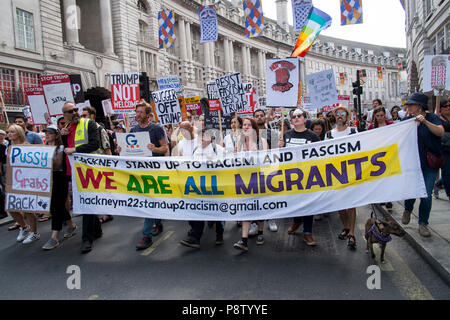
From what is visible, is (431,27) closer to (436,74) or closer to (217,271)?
(436,74)

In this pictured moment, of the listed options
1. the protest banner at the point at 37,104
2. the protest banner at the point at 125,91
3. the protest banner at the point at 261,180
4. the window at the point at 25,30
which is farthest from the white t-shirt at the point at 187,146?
the window at the point at 25,30

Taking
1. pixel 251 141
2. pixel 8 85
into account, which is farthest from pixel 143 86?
pixel 8 85

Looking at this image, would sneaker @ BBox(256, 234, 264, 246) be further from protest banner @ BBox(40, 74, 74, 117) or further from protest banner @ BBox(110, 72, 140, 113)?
protest banner @ BBox(40, 74, 74, 117)

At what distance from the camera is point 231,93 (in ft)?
27.3

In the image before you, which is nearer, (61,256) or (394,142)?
(394,142)

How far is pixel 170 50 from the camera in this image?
42.6m

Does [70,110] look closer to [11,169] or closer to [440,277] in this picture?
[11,169]

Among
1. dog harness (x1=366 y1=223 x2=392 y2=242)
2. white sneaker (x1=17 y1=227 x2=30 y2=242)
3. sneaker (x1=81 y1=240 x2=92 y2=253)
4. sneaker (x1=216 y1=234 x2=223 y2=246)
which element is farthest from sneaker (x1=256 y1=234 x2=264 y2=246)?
white sneaker (x1=17 y1=227 x2=30 y2=242)

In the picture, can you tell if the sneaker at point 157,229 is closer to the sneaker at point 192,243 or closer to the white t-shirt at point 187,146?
the sneaker at point 192,243

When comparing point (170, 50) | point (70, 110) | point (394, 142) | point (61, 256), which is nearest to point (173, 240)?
point (61, 256)

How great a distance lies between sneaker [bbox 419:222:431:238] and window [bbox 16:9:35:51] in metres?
22.1

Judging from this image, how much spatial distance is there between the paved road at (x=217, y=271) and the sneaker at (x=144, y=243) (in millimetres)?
90

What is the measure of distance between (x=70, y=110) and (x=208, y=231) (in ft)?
10.1
